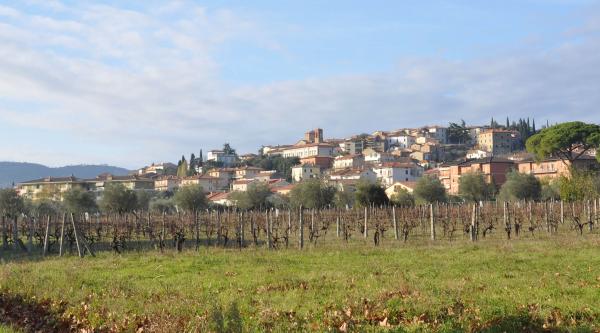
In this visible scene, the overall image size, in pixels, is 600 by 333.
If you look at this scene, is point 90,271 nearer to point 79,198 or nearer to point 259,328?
point 259,328

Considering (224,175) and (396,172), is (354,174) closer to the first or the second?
(396,172)

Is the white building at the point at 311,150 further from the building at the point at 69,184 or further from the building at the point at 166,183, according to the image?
the building at the point at 69,184

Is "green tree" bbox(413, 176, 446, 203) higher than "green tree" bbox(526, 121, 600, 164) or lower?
lower

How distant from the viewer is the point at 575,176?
51.2m

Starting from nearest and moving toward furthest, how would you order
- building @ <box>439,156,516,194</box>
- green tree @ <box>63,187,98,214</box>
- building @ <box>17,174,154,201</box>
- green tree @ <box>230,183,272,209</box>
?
green tree @ <box>63,187,98,214</box> < green tree @ <box>230,183,272,209</box> < building @ <box>439,156,516,194</box> < building @ <box>17,174,154,201</box>

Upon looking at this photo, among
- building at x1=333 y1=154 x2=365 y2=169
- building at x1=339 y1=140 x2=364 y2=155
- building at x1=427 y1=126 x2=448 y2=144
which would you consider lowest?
building at x1=333 y1=154 x2=365 y2=169

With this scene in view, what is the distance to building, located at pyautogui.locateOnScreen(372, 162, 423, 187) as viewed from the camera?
12350cm

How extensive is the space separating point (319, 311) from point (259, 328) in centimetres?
124

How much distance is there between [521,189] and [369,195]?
23.4m

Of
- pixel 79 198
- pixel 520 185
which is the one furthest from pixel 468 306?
pixel 79 198

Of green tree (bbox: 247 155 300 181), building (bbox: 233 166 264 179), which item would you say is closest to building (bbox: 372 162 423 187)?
green tree (bbox: 247 155 300 181)

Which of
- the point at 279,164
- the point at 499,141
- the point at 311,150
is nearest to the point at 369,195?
the point at 279,164

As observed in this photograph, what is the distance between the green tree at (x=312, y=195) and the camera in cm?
7181

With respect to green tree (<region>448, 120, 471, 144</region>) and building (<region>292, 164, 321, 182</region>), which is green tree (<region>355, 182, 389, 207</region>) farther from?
green tree (<region>448, 120, 471, 144</region>)
